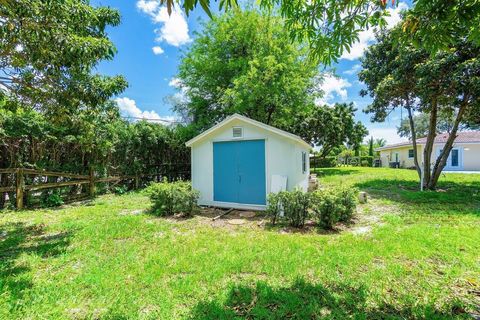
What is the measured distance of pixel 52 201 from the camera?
28.3 ft

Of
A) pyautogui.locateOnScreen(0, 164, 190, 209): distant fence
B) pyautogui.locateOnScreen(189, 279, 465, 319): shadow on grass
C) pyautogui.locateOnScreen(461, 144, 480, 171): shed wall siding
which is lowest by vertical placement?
pyautogui.locateOnScreen(189, 279, 465, 319): shadow on grass

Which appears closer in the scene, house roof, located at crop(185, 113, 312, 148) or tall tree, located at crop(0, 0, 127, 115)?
tall tree, located at crop(0, 0, 127, 115)

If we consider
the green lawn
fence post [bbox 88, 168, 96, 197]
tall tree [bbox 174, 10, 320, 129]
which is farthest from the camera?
tall tree [bbox 174, 10, 320, 129]

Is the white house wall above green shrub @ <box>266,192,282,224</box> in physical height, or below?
above

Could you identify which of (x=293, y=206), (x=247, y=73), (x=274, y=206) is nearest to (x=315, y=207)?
(x=293, y=206)

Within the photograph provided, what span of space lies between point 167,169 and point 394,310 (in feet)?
43.4

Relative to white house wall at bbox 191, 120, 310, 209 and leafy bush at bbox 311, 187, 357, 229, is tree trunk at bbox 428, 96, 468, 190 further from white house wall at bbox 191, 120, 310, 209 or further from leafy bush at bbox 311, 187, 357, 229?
leafy bush at bbox 311, 187, 357, 229

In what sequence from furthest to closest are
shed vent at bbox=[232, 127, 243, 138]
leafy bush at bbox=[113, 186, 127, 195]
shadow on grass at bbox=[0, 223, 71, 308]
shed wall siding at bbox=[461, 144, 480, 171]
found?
shed wall siding at bbox=[461, 144, 480, 171] → leafy bush at bbox=[113, 186, 127, 195] → shed vent at bbox=[232, 127, 243, 138] → shadow on grass at bbox=[0, 223, 71, 308]

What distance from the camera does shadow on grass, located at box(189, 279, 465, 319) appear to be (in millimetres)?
2756

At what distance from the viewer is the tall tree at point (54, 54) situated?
4000 mm

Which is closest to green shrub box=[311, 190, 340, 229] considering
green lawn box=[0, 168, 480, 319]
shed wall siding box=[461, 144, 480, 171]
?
green lawn box=[0, 168, 480, 319]

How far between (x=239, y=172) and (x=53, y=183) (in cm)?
668

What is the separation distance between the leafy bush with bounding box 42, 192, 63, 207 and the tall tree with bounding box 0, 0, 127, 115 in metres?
4.21

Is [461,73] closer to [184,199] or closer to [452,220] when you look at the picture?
[452,220]
